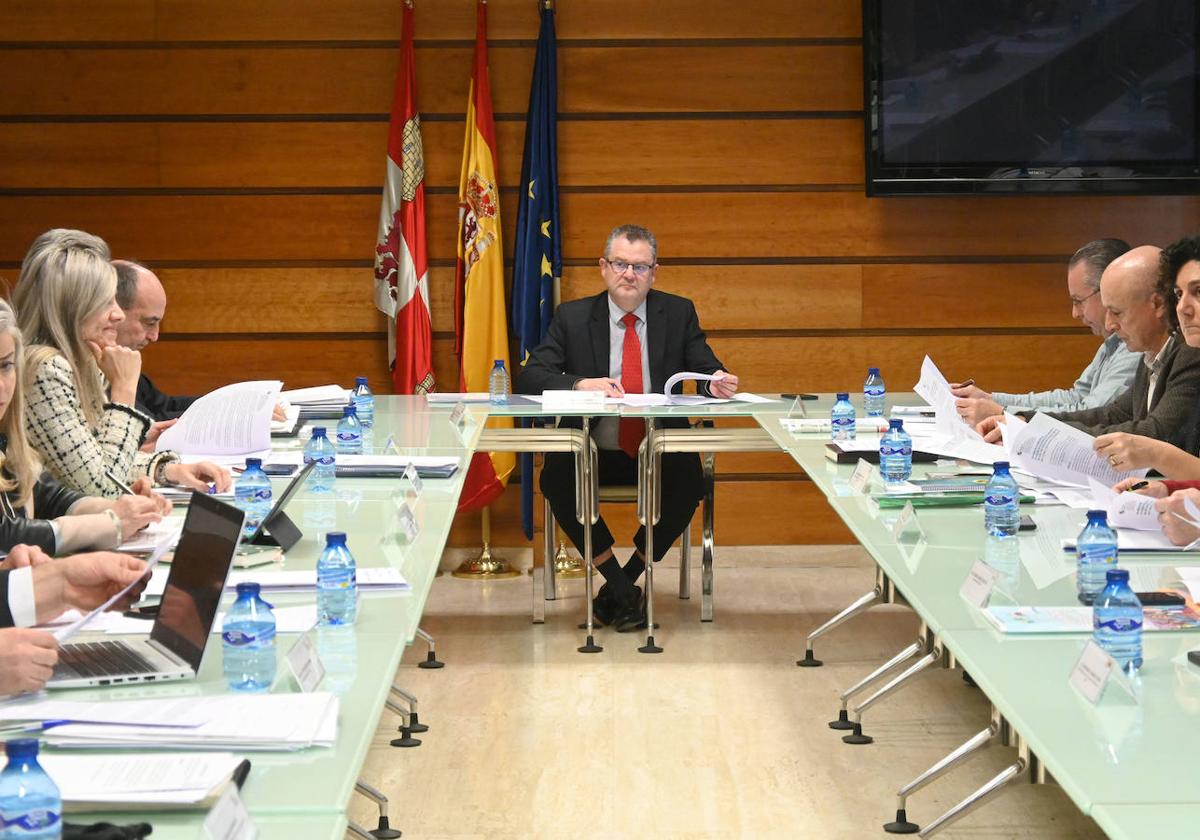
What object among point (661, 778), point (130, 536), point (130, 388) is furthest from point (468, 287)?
point (130, 536)

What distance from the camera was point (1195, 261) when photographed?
12.0ft

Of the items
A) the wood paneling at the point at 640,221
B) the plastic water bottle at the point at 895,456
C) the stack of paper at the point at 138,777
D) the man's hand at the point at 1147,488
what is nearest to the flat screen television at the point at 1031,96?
the wood paneling at the point at 640,221

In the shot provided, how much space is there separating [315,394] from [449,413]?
492mm

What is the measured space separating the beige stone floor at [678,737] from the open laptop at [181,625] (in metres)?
1.52

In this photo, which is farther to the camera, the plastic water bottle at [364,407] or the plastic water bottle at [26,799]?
the plastic water bottle at [364,407]

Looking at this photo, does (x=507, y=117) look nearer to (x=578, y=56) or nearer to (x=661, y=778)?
(x=578, y=56)

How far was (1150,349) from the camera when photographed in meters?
4.39

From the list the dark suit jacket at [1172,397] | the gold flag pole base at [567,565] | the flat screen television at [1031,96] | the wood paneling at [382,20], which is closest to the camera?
the dark suit jacket at [1172,397]

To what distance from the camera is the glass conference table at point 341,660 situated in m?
1.50

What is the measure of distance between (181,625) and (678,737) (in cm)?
233

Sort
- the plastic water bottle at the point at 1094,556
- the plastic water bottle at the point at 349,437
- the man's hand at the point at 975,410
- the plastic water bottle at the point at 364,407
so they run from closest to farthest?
1. the plastic water bottle at the point at 1094,556
2. the plastic water bottle at the point at 349,437
3. the man's hand at the point at 975,410
4. the plastic water bottle at the point at 364,407

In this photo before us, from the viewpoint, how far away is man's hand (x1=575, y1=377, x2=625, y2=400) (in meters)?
5.45

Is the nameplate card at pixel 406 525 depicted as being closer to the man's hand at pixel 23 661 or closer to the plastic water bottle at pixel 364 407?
the man's hand at pixel 23 661

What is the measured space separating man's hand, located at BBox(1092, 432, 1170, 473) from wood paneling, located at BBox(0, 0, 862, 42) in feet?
11.9
